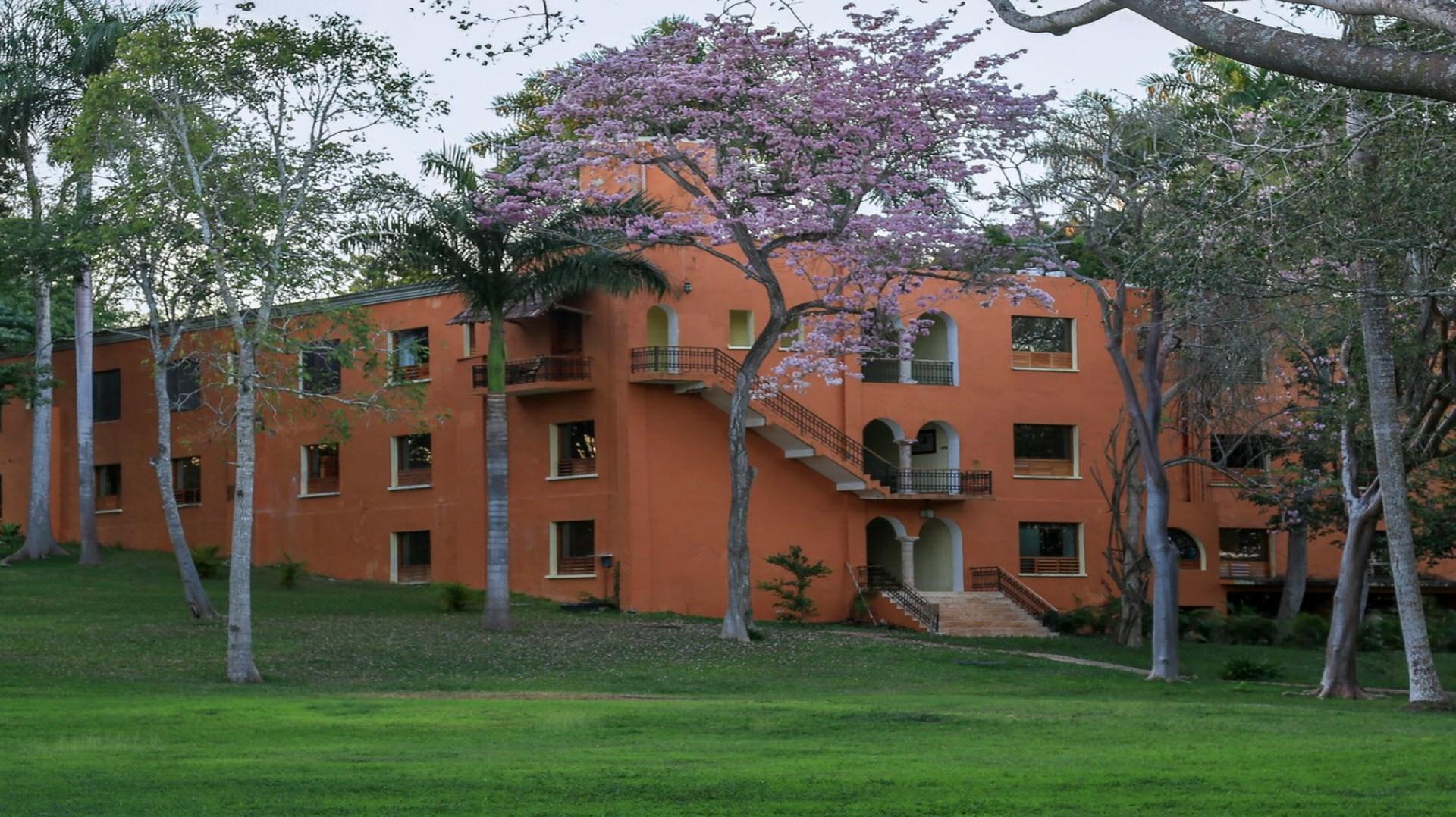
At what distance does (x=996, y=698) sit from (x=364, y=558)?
2436 cm

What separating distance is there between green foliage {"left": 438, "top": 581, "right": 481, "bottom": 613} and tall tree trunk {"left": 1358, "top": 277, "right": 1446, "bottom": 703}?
2111 centimetres

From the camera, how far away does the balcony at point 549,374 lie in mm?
40562

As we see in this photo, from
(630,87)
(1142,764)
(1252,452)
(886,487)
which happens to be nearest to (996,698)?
(1142,764)

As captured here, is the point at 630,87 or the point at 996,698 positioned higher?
the point at 630,87

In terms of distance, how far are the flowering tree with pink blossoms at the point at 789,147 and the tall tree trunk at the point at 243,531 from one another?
334 inches

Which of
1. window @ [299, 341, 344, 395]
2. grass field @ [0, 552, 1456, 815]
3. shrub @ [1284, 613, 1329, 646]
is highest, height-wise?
window @ [299, 341, 344, 395]

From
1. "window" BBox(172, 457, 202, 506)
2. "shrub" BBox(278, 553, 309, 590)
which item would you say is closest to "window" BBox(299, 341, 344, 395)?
"shrub" BBox(278, 553, 309, 590)

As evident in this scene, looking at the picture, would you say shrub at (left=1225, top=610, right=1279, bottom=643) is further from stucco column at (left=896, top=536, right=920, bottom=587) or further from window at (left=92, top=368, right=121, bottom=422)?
window at (left=92, top=368, right=121, bottom=422)

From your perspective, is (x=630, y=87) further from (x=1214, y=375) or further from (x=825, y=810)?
(x=825, y=810)

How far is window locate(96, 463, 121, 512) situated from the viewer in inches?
1971

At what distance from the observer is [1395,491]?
73.3 ft

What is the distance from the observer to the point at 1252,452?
4447 centimetres

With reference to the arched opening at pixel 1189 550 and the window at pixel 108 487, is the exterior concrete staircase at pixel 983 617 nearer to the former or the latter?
the arched opening at pixel 1189 550

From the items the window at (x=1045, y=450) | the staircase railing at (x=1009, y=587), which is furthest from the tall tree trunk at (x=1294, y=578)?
the staircase railing at (x=1009, y=587)
